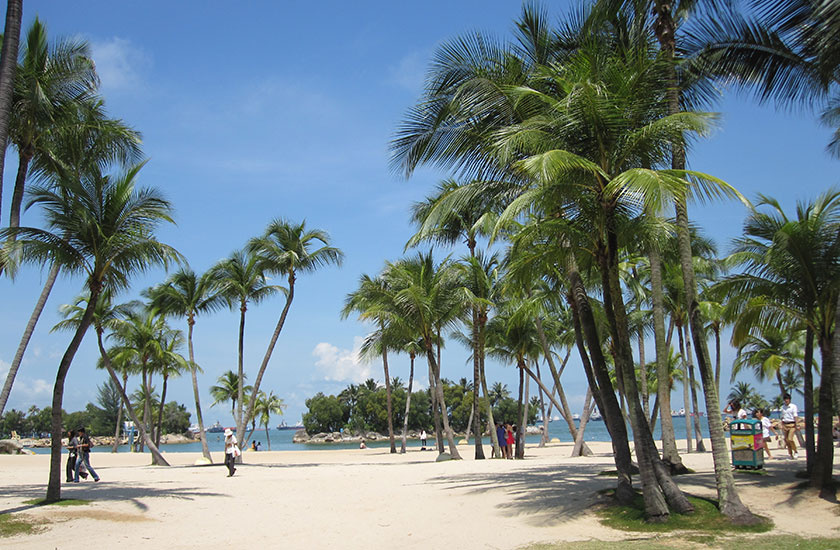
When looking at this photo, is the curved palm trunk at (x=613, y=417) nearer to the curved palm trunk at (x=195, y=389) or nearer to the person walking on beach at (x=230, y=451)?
the person walking on beach at (x=230, y=451)

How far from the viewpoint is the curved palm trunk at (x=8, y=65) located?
10055 mm

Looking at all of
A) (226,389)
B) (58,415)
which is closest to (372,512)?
(58,415)

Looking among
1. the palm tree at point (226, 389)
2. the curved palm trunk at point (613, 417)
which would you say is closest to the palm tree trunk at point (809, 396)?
the curved palm trunk at point (613, 417)

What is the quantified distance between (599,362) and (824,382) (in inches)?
152

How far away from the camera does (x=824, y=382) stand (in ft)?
34.3

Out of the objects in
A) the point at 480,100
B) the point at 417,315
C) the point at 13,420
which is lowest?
the point at 13,420

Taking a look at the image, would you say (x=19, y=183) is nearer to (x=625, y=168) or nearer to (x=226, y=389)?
(x=625, y=168)

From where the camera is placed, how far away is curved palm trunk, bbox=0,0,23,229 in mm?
10055

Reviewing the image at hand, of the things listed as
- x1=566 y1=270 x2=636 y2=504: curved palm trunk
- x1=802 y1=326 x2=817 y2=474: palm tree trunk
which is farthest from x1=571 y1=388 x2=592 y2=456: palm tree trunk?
x1=566 y1=270 x2=636 y2=504: curved palm trunk

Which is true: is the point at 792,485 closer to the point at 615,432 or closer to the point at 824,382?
the point at 824,382

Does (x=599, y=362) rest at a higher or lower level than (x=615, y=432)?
higher

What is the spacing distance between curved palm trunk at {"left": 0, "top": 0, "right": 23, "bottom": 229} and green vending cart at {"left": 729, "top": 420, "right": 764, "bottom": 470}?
14660 millimetres

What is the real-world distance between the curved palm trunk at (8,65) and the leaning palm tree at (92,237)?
129 centimetres

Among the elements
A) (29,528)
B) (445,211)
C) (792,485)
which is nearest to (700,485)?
(792,485)
